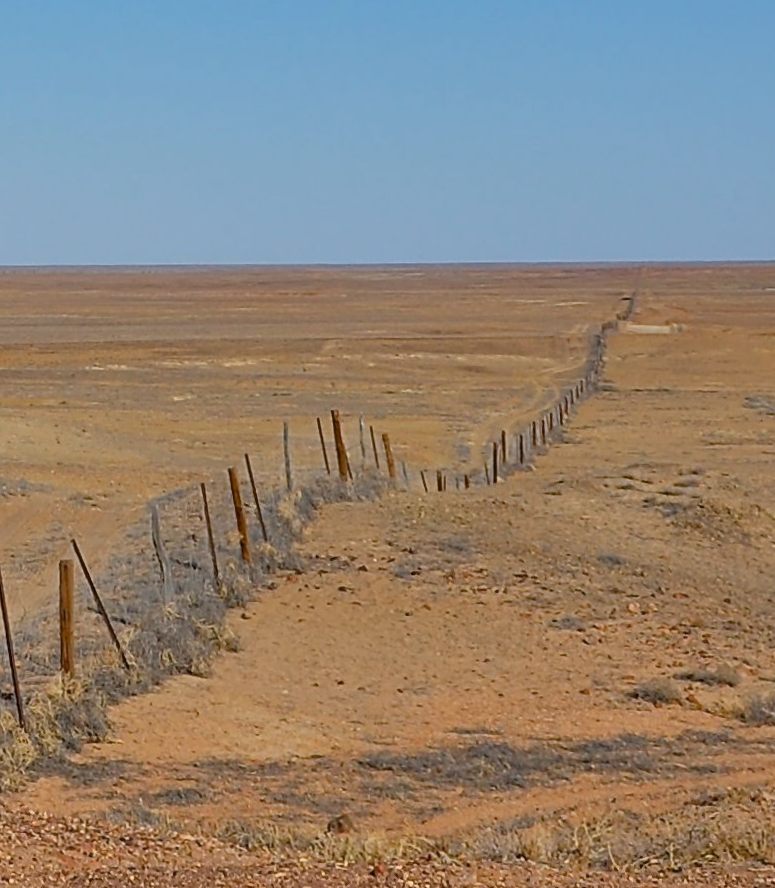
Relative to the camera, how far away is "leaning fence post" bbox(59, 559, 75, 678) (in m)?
10.9

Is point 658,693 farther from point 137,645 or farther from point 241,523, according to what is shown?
point 241,523

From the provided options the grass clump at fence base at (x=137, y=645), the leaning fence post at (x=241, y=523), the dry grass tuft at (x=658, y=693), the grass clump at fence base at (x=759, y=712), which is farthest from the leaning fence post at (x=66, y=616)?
the grass clump at fence base at (x=759, y=712)

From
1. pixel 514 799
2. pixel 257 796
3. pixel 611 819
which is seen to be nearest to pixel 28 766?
pixel 257 796

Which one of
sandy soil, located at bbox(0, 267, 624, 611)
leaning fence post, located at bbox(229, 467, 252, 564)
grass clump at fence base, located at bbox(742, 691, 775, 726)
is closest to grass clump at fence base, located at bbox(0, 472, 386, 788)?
leaning fence post, located at bbox(229, 467, 252, 564)

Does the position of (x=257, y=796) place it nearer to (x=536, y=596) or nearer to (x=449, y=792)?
(x=449, y=792)

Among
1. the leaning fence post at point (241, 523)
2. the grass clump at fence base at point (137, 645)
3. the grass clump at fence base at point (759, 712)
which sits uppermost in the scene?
the leaning fence post at point (241, 523)

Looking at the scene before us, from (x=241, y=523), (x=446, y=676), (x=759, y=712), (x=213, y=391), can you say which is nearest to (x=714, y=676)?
(x=759, y=712)

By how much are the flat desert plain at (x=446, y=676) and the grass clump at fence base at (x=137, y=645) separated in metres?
0.17

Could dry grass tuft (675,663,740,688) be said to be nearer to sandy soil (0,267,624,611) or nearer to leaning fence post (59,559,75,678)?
leaning fence post (59,559,75,678)

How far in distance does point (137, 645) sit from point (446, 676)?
268cm

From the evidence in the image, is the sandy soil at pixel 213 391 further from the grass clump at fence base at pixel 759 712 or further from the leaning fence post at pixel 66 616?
the grass clump at fence base at pixel 759 712

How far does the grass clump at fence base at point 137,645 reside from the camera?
10.3 m

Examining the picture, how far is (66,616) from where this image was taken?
11109mm

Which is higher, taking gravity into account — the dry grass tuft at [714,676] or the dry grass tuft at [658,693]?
the dry grass tuft at [658,693]
